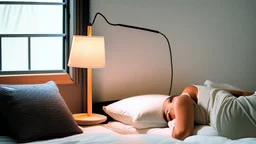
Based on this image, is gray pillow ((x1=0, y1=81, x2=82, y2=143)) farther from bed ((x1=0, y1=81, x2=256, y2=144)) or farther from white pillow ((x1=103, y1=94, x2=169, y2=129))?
white pillow ((x1=103, y1=94, x2=169, y2=129))

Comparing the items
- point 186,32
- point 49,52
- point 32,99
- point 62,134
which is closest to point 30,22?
point 49,52

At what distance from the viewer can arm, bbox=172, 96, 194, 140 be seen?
2.62 m

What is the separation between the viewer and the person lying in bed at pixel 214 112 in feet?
8.41

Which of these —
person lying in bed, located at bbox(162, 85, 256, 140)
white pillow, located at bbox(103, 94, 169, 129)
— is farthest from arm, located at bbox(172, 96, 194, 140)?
white pillow, located at bbox(103, 94, 169, 129)

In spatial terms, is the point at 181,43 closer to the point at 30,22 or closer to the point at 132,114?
the point at 132,114

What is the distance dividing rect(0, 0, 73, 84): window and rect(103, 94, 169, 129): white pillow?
550 millimetres

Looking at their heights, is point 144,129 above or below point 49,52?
below

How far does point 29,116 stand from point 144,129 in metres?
0.76

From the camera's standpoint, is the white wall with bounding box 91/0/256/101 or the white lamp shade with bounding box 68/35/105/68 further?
the white wall with bounding box 91/0/256/101

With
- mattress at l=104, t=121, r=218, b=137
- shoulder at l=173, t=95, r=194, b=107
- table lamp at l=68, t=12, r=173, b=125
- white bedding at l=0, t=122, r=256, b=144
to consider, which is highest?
table lamp at l=68, t=12, r=173, b=125

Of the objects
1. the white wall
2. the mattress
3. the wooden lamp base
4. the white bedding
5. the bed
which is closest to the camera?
the white bedding

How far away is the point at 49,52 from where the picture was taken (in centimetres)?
330

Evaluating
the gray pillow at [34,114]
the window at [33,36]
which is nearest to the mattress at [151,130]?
the gray pillow at [34,114]

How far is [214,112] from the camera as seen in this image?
2672 millimetres
